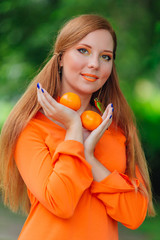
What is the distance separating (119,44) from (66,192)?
3.80m

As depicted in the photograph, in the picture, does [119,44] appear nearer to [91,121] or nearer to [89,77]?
[89,77]

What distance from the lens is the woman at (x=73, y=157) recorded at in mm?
1696

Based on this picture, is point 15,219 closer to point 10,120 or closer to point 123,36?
point 123,36

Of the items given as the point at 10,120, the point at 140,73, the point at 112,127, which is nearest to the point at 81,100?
the point at 112,127

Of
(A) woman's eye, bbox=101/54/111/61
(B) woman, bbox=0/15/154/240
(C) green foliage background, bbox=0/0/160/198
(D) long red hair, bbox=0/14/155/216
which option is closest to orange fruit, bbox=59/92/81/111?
(B) woman, bbox=0/15/154/240

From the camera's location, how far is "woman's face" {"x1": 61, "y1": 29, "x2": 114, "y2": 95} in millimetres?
1893

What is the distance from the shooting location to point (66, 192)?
1.64 m

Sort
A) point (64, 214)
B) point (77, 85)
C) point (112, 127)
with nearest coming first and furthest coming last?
point (64, 214), point (77, 85), point (112, 127)

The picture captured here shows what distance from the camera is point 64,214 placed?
1.65 meters

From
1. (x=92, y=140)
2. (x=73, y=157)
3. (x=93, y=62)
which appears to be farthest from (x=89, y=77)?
(x=73, y=157)

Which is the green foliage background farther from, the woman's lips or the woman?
the woman's lips

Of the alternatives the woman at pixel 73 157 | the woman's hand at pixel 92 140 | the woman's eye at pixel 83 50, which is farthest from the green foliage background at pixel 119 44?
the woman's hand at pixel 92 140

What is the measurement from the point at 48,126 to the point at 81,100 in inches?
11.4

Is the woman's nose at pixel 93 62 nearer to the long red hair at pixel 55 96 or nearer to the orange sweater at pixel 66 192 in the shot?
the long red hair at pixel 55 96
